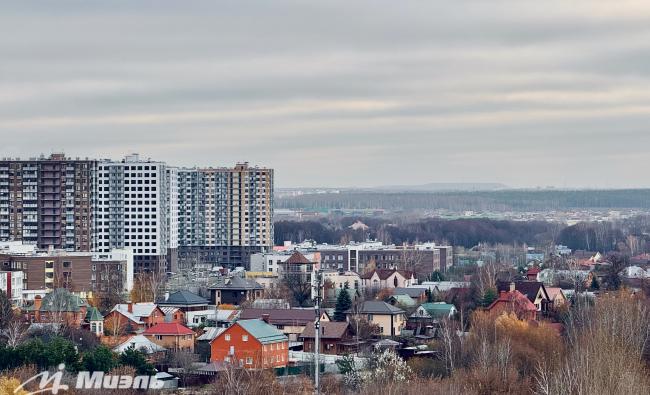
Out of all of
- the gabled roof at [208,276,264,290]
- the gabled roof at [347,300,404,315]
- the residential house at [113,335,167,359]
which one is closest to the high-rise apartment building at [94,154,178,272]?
the gabled roof at [208,276,264,290]

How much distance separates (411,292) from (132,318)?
13264 mm

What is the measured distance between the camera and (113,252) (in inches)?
2208

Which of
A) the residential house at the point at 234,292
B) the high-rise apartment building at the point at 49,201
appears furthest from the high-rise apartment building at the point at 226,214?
the residential house at the point at 234,292

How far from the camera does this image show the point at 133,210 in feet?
209

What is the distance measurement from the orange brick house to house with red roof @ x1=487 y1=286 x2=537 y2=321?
7035 mm

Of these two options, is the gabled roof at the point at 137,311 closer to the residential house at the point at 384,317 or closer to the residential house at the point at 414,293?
the residential house at the point at 384,317

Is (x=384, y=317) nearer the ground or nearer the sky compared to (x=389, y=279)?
nearer the ground

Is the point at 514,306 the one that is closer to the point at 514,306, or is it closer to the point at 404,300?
the point at 514,306

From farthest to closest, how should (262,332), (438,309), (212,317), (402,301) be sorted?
(402,301)
(438,309)
(212,317)
(262,332)

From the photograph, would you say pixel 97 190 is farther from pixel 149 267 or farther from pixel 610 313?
pixel 610 313

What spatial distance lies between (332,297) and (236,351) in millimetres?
17446

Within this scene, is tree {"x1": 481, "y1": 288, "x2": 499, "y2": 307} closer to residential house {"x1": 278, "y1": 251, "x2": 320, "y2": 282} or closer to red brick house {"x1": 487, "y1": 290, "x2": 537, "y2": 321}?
red brick house {"x1": 487, "y1": 290, "x2": 537, "y2": 321}

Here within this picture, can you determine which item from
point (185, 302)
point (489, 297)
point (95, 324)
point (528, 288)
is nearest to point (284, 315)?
point (95, 324)

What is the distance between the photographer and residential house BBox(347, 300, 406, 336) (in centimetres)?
4062
